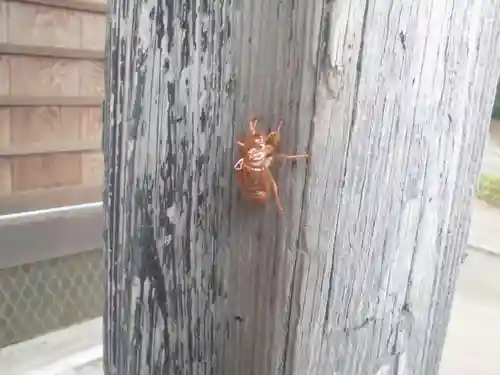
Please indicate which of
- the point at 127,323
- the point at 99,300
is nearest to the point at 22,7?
the point at 99,300

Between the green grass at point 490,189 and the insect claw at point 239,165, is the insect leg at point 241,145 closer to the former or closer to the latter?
the insect claw at point 239,165

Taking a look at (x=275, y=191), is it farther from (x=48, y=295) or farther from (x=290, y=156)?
(x=48, y=295)

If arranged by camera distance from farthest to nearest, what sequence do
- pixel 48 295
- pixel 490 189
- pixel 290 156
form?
pixel 48 295, pixel 490 189, pixel 290 156

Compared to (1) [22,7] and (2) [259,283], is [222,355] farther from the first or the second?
(1) [22,7]

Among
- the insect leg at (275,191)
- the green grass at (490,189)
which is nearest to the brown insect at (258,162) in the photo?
the insect leg at (275,191)

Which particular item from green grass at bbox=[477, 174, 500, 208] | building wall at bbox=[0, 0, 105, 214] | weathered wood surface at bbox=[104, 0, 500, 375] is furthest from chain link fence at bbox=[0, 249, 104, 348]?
weathered wood surface at bbox=[104, 0, 500, 375]

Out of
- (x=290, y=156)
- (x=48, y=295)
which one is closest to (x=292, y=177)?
(x=290, y=156)
